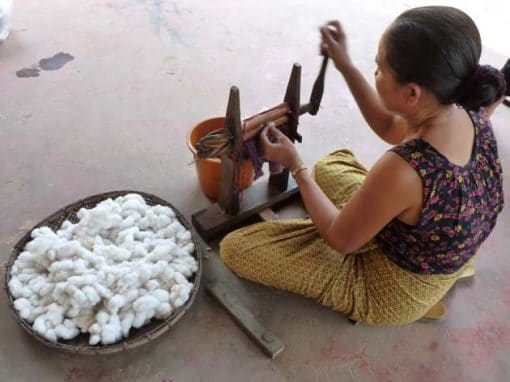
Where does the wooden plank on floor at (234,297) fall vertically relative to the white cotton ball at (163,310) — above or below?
below

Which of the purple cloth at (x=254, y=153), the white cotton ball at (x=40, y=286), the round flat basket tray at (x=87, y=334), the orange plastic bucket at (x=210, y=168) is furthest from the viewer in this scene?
the orange plastic bucket at (x=210, y=168)

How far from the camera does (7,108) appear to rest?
74.9 inches

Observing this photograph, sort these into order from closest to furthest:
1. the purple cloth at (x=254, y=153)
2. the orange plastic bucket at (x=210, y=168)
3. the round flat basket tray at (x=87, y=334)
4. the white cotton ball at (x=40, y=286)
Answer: the round flat basket tray at (x=87, y=334) < the white cotton ball at (x=40, y=286) < the purple cloth at (x=254, y=153) < the orange plastic bucket at (x=210, y=168)

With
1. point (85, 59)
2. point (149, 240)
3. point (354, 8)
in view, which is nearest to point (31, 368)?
point (149, 240)

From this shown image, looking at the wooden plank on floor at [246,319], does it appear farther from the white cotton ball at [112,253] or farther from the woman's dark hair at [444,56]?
the woman's dark hair at [444,56]

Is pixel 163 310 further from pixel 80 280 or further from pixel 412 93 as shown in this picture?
pixel 412 93

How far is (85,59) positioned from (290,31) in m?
1.22

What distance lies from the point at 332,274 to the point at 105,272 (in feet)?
2.04

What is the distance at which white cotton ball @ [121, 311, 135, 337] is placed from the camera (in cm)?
111

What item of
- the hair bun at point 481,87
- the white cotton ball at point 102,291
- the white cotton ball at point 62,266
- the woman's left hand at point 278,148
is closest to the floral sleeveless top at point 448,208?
the hair bun at point 481,87

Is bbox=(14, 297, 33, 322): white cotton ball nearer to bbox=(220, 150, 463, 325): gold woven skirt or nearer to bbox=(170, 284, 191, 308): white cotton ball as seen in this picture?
bbox=(170, 284, 191, 308): white cotton ball

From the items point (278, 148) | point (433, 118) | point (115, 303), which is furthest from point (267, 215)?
point (433, 118)

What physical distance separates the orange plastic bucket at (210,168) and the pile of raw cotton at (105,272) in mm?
212

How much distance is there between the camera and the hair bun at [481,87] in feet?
2.68
